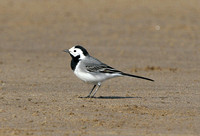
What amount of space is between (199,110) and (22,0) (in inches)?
814

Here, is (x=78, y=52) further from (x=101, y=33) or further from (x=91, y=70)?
(x=101, y=33)

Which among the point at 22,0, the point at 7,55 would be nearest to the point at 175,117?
the point at 7,55

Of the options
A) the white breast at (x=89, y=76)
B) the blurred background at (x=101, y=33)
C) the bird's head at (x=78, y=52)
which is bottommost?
the blurred background at (x=101, y=33)

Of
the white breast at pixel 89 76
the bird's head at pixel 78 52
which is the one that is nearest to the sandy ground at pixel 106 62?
the white breast at pixel 89 76

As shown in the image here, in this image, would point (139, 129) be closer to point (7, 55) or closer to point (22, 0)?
point (7, 55)

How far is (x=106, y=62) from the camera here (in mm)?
15086

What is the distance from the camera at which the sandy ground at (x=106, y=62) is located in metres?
7.46

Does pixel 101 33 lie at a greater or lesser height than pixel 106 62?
lesser

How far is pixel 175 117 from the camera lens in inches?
310

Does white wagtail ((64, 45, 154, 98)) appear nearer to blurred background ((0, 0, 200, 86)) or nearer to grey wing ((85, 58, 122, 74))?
grey wing ((85, 58, 122, 74))

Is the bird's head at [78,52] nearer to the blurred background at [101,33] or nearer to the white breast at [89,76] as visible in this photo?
the white breast at [89,76]

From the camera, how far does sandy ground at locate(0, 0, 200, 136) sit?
294 inches

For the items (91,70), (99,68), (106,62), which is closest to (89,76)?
(91,70)

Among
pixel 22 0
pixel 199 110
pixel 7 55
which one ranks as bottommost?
pixel 22 0
